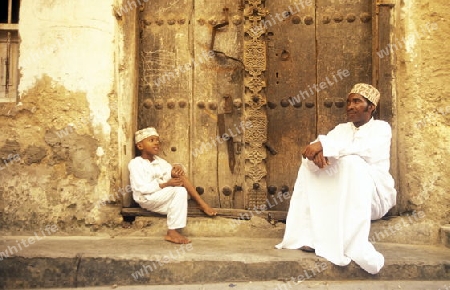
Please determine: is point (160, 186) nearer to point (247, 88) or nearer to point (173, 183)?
point (173, 183)

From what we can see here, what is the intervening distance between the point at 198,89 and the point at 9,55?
1.64m

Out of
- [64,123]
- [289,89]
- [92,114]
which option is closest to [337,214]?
[289,89]

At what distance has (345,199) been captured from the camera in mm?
2842

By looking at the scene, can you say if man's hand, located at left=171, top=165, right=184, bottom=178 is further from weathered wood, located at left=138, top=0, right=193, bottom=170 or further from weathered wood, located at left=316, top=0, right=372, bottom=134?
weathered wood, located at left=316, top=0, right=372, bottom=134

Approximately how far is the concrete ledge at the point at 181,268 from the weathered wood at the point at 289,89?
37.1 inches

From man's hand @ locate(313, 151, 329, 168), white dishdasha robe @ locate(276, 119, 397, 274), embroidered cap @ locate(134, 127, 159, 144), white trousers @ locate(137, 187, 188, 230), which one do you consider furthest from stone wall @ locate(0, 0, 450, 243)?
man's hand @ locate(313, 151, 329, 168)

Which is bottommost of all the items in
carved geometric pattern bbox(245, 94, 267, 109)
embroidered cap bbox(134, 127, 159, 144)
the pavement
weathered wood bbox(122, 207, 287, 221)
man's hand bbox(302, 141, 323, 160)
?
the pavement

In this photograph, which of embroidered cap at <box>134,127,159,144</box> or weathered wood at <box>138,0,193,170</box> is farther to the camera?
weathered wood at <box>138,0,193,170</box>

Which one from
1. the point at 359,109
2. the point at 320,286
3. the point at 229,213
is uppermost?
the point at 359,109

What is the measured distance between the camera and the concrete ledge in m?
2.80

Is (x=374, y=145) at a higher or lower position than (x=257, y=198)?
higher

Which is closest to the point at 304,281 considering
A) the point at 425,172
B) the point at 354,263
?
the point at 354,263

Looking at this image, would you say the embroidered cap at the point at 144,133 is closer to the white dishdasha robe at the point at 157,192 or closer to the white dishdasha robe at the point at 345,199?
the white dishdasha robe at the point at 157,192

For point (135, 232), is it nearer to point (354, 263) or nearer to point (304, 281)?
point (304, 281)
